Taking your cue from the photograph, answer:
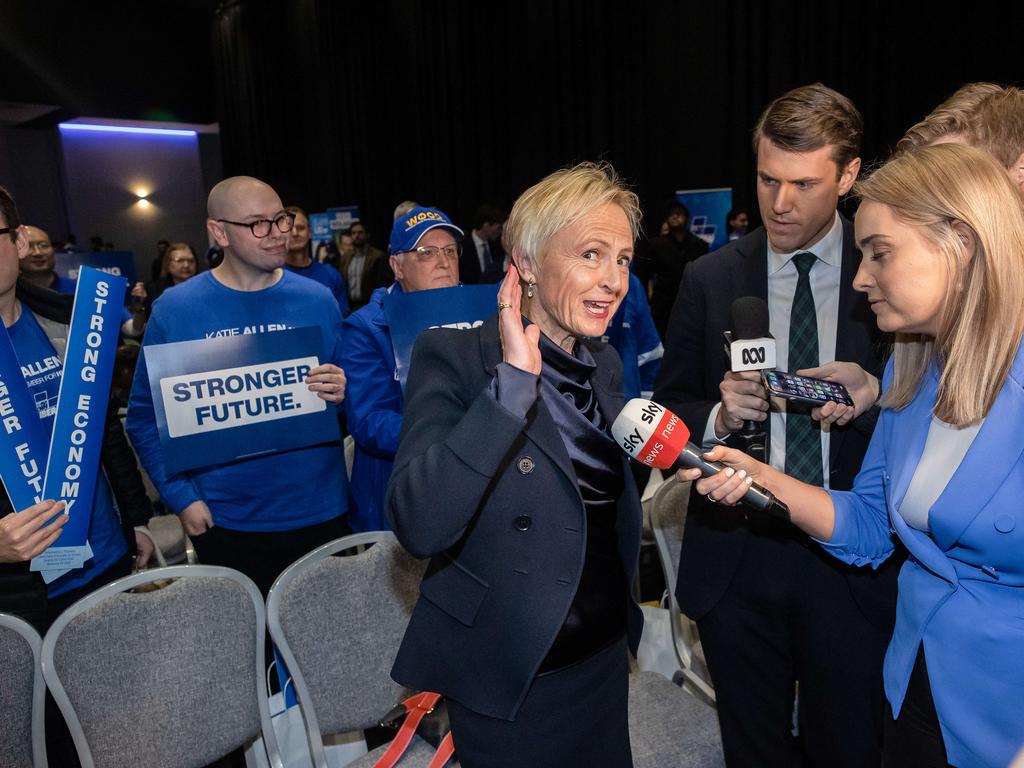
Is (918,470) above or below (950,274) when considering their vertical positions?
below

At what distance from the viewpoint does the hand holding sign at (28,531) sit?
5.82 feet

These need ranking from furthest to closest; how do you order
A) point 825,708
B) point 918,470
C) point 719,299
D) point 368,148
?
1. point 368,148
2. point 719,299
3. point 825,708
4. point 918,470

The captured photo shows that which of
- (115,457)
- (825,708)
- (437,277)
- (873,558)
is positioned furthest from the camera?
(437,277)

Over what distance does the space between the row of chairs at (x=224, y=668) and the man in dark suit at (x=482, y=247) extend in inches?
235

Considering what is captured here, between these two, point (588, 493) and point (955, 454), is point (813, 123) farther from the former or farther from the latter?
point (588, 493)

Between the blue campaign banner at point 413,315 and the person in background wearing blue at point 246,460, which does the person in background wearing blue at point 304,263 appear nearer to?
the person in background wearing blue at point 246,460

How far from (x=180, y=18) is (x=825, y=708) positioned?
1840 cm

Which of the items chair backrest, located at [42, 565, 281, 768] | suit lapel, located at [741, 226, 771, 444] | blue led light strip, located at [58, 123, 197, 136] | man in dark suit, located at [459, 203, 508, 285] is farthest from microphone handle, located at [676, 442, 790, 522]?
blue led light strip, located at [58, 123, 197, 136]

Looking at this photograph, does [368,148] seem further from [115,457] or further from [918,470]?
[918,470]

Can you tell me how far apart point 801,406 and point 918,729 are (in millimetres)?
735

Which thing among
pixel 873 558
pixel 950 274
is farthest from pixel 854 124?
pixel 873 558

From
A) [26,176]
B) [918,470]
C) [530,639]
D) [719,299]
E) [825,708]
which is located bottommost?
[825,708]

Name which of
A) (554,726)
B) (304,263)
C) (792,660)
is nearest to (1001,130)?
(792,660)

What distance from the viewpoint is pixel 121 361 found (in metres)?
4.17
